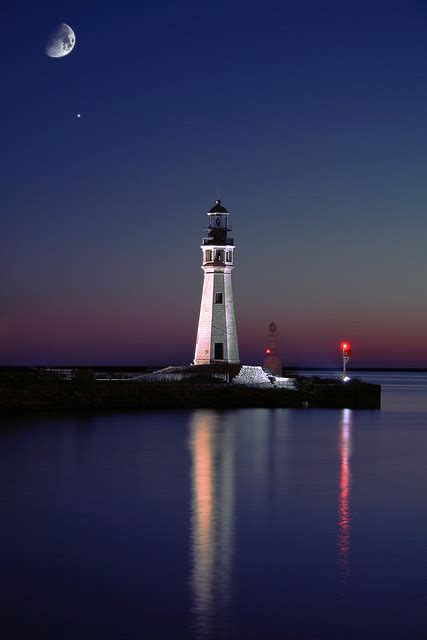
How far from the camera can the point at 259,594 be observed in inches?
584

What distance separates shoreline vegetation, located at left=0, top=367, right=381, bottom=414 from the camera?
161 feet

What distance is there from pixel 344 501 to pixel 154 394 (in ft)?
92.6

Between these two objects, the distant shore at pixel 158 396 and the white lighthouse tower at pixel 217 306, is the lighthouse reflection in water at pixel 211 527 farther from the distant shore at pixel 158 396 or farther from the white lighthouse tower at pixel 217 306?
the white lighthouse tower at pixel 217 306

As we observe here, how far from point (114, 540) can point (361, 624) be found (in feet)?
22.3

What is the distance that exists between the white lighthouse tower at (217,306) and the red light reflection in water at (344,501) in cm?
1100

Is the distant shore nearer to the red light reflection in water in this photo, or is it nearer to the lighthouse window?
the lighthouse window

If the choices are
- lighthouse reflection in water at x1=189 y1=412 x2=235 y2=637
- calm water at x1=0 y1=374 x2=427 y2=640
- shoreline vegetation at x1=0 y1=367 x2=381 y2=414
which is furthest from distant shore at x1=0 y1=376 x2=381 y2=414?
lighthouse reflection in water at x1=189 y1=412 x2=235 y2=637

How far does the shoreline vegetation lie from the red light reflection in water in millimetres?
9064

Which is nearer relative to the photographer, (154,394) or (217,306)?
(154,394)

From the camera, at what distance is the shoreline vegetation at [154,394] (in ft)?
161

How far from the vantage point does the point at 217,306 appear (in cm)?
5431

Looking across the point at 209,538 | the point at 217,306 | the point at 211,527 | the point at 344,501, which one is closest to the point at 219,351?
the point at 217,306

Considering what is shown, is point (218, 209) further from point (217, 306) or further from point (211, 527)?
point (211, 527)

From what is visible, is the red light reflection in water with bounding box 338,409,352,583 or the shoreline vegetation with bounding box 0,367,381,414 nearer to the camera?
the red light reflection in water with bounding box 338,409,352,583
